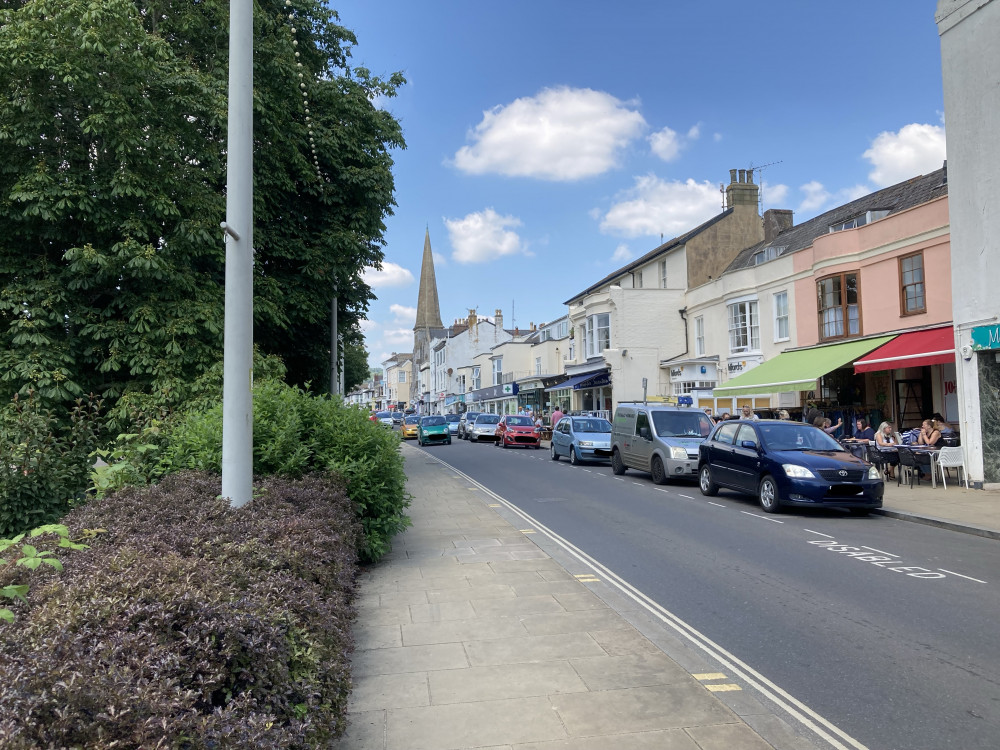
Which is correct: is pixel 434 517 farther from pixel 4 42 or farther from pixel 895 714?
pixel 4 42

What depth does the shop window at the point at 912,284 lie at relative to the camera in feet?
64.5

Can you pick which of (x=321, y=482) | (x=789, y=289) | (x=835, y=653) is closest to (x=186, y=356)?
(x=321, y=482)

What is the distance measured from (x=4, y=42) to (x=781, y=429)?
14.4 meters

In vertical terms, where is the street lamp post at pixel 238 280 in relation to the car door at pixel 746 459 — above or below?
above

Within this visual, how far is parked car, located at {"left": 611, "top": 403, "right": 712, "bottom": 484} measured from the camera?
17000mm

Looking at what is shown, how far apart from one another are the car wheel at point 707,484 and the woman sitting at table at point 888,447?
4.37 meters

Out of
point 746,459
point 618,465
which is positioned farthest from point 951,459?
point 618,465

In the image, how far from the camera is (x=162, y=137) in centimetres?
1162

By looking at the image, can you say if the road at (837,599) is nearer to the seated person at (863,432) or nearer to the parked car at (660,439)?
the parked car at (660,439)

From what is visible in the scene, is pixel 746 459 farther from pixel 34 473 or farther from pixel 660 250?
pixel 660 250

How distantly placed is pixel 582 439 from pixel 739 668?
1872cm

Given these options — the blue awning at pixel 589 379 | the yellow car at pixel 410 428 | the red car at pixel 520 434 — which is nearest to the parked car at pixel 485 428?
the red car at pixel 520 434

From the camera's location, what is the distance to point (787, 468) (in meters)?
12.4

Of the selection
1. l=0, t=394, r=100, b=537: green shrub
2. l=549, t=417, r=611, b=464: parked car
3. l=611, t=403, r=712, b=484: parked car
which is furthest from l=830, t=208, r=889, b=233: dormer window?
l=0, t=394, r=100, b=537: green shrub
